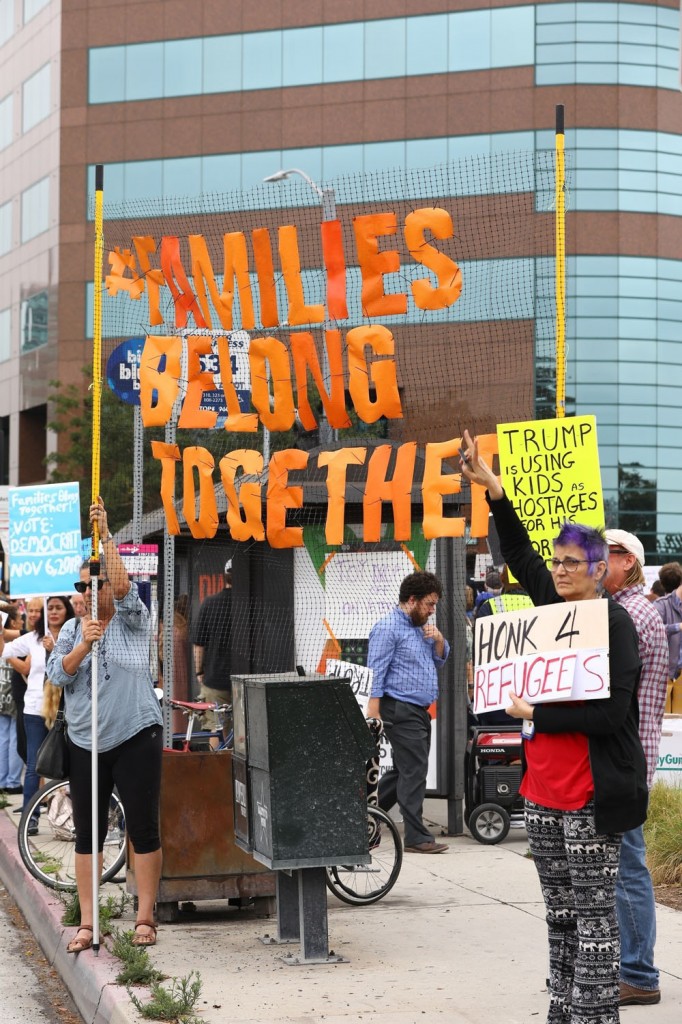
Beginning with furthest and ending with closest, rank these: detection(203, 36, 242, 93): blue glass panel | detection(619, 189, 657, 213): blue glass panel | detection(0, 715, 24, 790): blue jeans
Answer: detection(203, 36, 242, 93): blue glass panel < detection(619, 189, 657, 213): blue glass panel < detection(0, 715, 24, 790): blue jeans

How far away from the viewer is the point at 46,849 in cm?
962

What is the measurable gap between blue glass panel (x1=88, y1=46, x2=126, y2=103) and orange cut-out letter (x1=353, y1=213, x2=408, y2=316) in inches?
1789

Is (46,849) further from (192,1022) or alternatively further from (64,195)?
(64,195)

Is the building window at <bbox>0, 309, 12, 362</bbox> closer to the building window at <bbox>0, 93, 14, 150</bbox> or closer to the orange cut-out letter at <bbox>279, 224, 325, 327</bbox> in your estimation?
the building window at <bbox>0, 93, 14, 150</bbox>

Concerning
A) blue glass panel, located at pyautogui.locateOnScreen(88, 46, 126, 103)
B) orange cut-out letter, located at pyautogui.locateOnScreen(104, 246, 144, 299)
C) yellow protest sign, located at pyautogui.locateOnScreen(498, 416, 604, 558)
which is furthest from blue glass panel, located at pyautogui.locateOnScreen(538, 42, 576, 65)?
yellow protest sign, located at pyautogui.locateOnScreen(498, 416, 604, 558)

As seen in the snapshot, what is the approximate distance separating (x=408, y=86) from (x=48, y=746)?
43.0m

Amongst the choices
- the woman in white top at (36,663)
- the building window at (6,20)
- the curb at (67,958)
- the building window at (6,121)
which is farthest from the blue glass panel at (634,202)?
the curb at (67,958)

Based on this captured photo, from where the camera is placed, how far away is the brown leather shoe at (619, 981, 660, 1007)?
6059mm

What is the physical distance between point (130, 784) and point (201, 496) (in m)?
2.14

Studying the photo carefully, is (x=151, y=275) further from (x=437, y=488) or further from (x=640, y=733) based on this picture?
(x=640, y=733)

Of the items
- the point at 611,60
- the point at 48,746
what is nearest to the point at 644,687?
the point at 48,746

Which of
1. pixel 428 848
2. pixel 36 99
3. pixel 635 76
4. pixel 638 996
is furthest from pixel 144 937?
pixel 36 99

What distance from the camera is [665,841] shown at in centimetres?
925

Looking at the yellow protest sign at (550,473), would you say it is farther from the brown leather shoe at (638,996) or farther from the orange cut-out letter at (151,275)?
the orange cut-out letter at (151,275)
